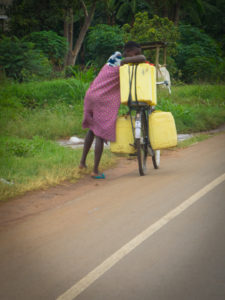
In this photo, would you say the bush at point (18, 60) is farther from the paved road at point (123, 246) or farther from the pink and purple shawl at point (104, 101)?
the paved road at point (123, 246)

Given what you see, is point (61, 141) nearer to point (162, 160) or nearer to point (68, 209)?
point (162, 160)

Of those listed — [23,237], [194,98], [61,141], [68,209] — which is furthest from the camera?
[194,98]

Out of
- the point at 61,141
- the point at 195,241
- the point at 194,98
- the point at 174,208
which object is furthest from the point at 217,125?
the point at 195,241

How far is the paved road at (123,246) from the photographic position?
345cm

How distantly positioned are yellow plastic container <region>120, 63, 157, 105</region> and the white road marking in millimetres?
1596

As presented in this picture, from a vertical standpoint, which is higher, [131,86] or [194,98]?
[131,86]

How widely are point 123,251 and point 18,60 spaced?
14454 millimetres

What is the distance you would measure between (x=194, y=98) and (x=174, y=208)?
41.3 ft

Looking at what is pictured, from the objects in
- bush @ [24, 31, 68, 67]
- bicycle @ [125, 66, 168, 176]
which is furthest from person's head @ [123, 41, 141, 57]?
bush @ [24, 31, 68, 67]

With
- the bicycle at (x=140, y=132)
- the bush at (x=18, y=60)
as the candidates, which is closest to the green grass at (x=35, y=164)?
the bicycle at (x=140, y=132)

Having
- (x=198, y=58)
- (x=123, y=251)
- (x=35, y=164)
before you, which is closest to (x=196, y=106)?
(x=198, y=58)

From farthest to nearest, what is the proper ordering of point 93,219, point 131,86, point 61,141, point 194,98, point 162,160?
point 194,98, point 61,141, point 162,160, point 131,86, point 93,219

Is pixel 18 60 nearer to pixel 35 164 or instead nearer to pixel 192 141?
pixel 192 141

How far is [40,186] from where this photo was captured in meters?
6.85
